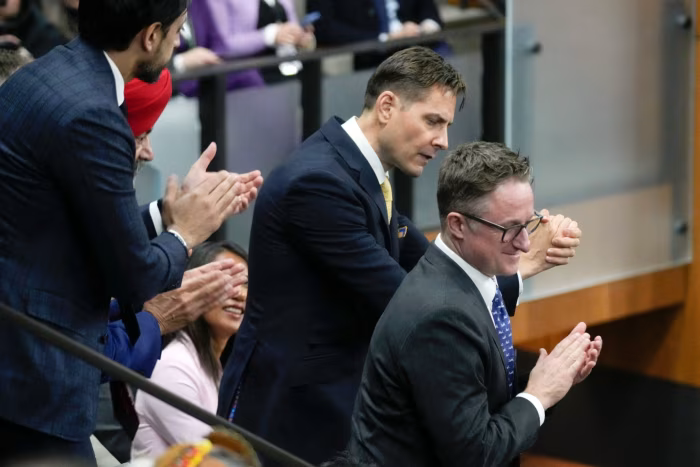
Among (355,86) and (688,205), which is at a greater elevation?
(355,86)

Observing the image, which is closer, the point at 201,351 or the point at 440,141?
the point at 440,141

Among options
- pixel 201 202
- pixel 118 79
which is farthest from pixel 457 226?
pixel 118 79

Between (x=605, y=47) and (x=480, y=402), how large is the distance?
3.91m

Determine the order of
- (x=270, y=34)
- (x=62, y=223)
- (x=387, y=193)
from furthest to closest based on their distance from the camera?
(x=270, y=34) → (x=387, y=193) → (x=62, y=223)

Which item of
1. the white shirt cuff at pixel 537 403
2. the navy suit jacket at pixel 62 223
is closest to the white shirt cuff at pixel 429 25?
the white shirt cuff at pixel 537 403

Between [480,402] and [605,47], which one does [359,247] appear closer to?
[480,402]

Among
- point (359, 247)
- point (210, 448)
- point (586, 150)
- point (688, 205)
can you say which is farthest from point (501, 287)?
point (688, 205)

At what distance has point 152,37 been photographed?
2.55 metres

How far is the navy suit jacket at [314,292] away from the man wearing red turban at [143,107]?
31 cm

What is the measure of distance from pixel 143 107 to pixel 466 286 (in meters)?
0.97

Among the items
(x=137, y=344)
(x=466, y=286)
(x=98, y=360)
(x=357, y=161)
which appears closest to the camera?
(x=98, y=360)

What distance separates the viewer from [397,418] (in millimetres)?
2643

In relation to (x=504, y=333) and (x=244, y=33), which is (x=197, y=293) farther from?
(x=244, y=33)

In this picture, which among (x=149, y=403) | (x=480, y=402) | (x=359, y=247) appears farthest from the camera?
(x=149, y=403)
